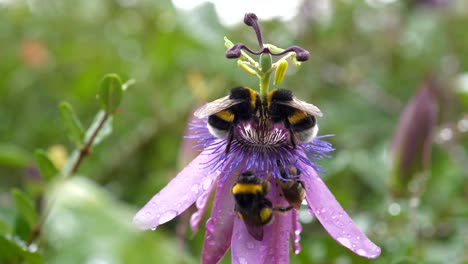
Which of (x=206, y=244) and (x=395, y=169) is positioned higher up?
(x=395, y=169)

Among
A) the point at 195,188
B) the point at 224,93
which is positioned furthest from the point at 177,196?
the point at 224,93

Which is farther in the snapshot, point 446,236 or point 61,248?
point 446,236

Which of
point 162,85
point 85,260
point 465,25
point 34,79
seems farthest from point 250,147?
point 465,25

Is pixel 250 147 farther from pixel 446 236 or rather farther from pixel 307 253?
pixel 446 236

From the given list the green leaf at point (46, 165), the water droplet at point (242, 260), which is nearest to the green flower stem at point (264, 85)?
the water droplet at point (242, 260)

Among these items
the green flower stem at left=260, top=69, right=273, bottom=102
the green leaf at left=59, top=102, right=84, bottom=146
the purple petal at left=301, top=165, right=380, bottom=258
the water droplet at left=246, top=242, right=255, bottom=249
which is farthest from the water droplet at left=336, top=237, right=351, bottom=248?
the green leaf at left=59, top=102, right=84, bottom=146

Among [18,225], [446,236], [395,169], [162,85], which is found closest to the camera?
[18,225]

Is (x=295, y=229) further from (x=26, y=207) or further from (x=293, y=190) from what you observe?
(x=26, y=207)
